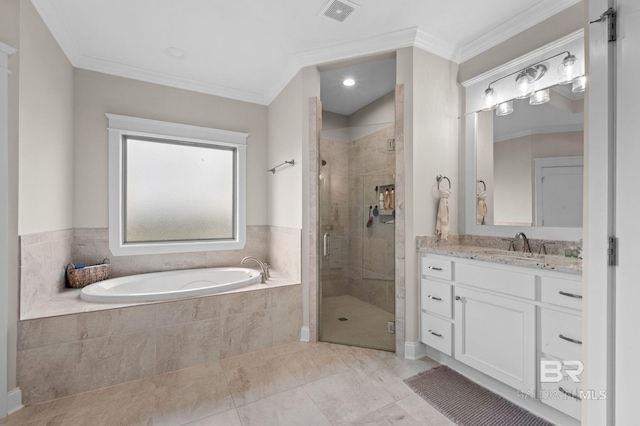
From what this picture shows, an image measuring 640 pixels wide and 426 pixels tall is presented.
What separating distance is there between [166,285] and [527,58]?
3.80 meters

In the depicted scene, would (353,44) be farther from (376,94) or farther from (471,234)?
(471,234)

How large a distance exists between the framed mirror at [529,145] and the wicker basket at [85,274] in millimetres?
3402

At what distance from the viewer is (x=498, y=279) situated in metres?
1.82

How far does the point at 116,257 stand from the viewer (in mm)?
2867

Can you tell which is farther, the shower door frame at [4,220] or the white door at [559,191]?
the white door at [559,191]

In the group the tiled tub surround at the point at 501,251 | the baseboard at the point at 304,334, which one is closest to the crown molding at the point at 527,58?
the tiled tub surround at the point at 501,251

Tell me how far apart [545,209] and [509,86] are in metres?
1.02

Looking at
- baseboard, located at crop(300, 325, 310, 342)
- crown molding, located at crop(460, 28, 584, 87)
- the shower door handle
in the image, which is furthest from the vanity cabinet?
crown molding, located at crop(460, 28, 584, 87)

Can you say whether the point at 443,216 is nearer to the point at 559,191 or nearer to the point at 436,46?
the point at 559,191

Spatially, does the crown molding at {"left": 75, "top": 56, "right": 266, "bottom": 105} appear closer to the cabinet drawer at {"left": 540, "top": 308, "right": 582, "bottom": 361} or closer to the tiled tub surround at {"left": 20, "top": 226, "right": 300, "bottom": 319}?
the tiled tub surround at {"left": 20, "top": 226, "right": 300, "bottom": 319}

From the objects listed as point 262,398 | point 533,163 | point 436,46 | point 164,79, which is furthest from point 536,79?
point 164,79

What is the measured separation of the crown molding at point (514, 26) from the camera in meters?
1.97

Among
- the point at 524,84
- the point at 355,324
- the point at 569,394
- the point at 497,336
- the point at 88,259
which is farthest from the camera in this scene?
the point at 355,324

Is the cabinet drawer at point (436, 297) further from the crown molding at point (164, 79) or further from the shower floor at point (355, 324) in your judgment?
the crown molding at point (164, 79)
